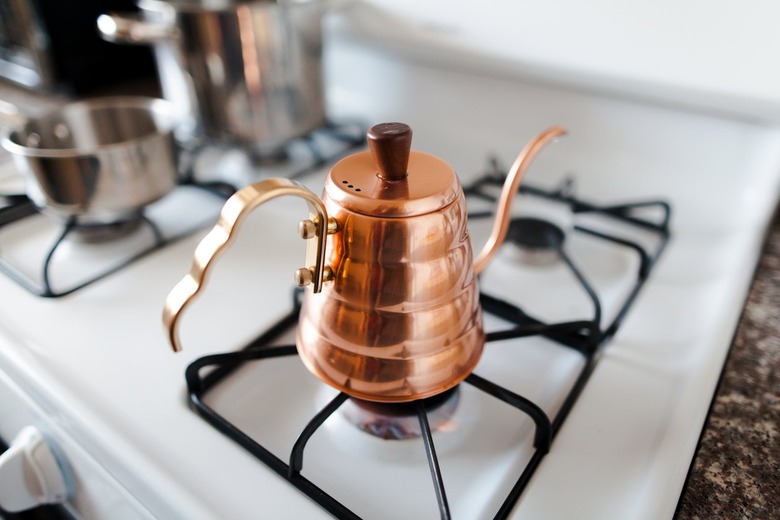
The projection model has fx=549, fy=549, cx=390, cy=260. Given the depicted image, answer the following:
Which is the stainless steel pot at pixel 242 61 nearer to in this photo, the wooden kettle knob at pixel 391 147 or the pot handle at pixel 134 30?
the pot handle at pixel 134 30

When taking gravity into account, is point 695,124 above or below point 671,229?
above

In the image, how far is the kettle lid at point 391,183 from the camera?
0.97 feet

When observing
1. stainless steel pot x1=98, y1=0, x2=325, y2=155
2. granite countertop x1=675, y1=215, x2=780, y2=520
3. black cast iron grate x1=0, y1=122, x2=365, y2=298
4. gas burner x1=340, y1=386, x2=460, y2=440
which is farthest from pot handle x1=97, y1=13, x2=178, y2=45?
granite countertop x1=675, y1=215, x2=780, y2=520

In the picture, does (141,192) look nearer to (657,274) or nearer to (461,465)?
(461,465)

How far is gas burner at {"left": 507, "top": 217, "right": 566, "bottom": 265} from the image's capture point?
1.80ft

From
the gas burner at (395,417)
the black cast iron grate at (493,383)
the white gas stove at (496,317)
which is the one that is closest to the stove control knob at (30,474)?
the white gas stove at (496,317)

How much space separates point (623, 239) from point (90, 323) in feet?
1.64

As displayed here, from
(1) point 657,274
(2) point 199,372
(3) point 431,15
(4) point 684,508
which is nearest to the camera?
(4) point 684,508

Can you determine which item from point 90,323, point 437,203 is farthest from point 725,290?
point 90,323

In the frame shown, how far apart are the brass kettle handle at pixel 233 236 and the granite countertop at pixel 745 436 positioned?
9.5 inches

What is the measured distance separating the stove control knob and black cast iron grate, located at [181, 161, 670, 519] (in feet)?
0.39

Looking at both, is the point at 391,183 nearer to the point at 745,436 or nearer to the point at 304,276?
the point at 304,276

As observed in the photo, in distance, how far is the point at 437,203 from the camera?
0.30m

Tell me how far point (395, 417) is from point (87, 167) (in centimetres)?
36
